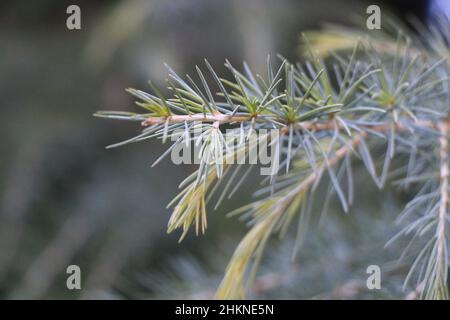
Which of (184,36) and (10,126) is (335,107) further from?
(10,126)

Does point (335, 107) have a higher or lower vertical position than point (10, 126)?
lower

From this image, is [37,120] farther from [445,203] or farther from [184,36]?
[445,203]
